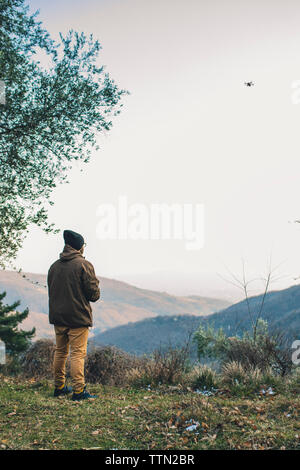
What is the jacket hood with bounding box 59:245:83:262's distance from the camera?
777cm

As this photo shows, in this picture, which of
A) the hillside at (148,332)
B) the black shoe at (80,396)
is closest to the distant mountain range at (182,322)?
the hillside at (148,332)

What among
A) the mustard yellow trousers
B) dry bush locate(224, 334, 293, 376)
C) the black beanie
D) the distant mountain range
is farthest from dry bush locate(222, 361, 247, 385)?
the distant mountain range

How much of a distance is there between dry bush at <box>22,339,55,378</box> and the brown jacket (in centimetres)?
481

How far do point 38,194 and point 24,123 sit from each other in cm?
190

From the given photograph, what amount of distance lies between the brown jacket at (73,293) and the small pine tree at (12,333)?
716 inches

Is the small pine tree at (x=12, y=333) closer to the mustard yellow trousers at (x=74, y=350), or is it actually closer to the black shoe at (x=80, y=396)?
the mustard yellow trousers at (x=74, y=350)

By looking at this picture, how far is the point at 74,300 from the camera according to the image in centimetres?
754

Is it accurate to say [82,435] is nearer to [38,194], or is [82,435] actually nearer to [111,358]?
[111,358]

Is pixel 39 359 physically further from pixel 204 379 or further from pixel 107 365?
pixel 204 379

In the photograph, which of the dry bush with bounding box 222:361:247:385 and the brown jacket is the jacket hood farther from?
the dry bush with bounding box 222:361:247:385

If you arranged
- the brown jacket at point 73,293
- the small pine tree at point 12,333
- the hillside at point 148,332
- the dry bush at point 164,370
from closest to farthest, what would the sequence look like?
the brown jacket at point 73,293
the dry bush at point 164,370
the small pine tree at point 12,333
the hillside at point 148,332

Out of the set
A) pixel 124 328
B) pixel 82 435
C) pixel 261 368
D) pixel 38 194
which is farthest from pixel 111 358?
pixel 124 328

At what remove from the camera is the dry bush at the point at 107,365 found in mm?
11094

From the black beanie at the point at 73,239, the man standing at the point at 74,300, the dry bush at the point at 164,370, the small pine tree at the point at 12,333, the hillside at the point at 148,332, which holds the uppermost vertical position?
the black beanie at the point at 73,239
